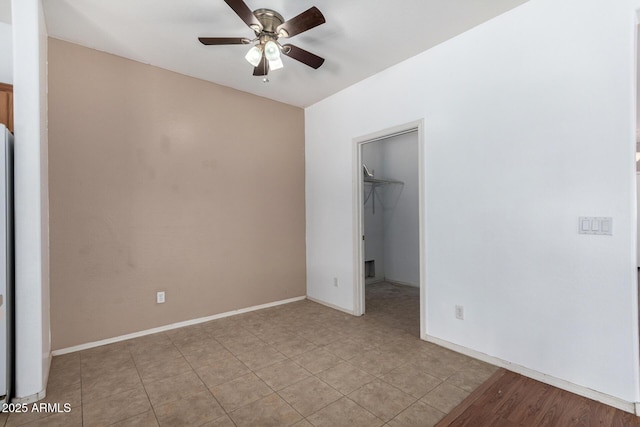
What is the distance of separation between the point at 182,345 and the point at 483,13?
380 cm

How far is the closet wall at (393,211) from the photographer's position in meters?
5.16

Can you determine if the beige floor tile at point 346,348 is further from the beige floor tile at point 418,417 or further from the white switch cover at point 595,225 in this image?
the white switch cover at point 595,225

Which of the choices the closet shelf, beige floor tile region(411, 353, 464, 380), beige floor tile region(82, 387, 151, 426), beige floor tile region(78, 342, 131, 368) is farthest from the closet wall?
beige floor tile region(82, 387, 151, 426)

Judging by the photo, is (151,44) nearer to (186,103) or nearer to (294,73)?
(186,103)

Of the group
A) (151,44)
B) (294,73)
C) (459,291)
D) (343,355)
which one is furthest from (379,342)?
(151,44)

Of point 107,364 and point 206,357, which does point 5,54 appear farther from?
point 206,357

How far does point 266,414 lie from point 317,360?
74 cm

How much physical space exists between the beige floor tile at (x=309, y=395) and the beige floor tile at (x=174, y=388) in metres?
0.61

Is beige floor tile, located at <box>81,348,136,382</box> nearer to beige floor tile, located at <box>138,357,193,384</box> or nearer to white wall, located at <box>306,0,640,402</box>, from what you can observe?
beige floor tile, located at <box>138,357,193,384</box>

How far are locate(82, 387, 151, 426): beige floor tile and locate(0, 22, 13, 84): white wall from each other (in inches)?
98.8

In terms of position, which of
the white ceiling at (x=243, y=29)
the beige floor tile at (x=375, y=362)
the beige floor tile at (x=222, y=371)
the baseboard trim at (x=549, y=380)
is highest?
the white ceiling at (x=243, y=29)

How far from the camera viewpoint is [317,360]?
2510 mm

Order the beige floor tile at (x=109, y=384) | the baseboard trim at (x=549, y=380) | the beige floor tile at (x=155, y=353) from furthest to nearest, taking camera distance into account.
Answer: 1. the beige floor tile at (x=155, y=353)
2. the beige floor tile at (x=109, y=384)
3. the baseboard trim at (x=549, y=380)

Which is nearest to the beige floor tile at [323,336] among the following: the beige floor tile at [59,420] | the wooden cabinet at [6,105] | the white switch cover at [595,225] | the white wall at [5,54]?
the beige floor tile at [59,420]
